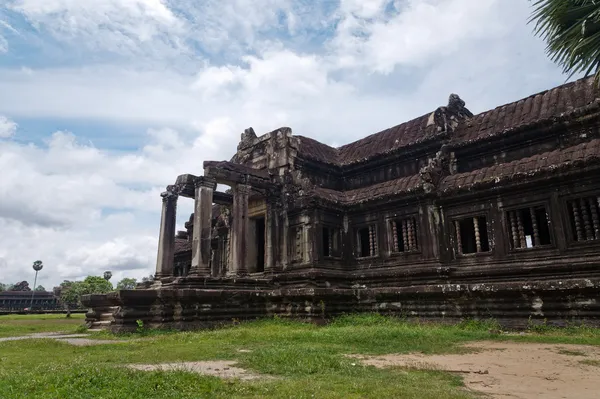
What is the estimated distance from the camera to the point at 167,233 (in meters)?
17.9

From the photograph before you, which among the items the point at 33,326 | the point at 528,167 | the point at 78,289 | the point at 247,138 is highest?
the point at 247,138

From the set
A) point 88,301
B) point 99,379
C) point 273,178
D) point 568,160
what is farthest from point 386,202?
point 99,379

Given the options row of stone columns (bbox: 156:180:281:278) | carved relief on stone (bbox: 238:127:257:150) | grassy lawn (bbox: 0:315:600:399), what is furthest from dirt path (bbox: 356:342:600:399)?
carved relief on stone (bbox: 238:127:257:150)

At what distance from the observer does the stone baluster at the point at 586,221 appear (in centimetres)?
1263

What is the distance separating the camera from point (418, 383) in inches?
221

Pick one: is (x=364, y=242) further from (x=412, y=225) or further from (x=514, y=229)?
(x=514, y=229)

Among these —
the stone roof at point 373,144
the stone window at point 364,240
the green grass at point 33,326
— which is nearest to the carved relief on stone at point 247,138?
the stone roof at point 373,144

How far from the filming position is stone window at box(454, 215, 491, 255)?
49.2 ft

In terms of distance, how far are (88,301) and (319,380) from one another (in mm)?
13253

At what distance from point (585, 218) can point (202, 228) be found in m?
12.8

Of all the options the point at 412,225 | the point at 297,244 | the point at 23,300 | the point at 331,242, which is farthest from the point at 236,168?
the point at 23,300

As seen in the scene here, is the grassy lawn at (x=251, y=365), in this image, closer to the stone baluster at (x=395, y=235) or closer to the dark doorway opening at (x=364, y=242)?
the stone baluster at (x=395, y=235)

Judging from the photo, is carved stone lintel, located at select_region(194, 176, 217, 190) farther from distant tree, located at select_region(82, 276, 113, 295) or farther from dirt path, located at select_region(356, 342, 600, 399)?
distant tree, located at select_region(82, 276, 113, 295)

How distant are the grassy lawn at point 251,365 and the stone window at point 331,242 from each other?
5502 mm
